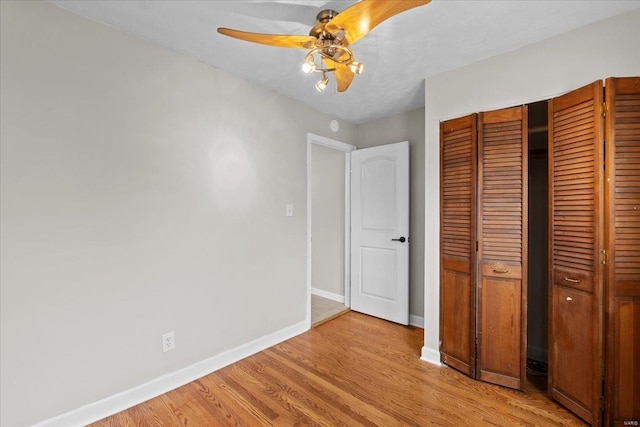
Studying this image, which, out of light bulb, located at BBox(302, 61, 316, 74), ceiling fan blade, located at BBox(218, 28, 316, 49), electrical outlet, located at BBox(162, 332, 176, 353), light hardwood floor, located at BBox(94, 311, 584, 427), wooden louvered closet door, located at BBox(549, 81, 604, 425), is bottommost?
light hardwood floor, located at BBox(94, 311, 584, 427)

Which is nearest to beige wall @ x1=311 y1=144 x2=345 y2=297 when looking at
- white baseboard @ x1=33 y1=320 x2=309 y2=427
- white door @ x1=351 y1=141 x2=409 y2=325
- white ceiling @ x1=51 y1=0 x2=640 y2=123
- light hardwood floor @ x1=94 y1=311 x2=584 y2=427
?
white door @ x1=351 y1=141 x2=409 y2=325

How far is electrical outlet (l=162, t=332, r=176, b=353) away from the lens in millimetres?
2020

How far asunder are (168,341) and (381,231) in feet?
7.73

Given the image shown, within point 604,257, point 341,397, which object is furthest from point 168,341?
point 604,257

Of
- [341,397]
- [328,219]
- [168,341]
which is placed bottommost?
[341,397]

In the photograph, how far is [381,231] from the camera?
3.36m

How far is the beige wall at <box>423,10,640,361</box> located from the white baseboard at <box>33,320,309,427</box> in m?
1.49

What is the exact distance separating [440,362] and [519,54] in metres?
2.41

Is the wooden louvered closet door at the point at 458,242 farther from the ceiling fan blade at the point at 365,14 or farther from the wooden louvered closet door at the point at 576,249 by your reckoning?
the ceiling fan blade at the point at 365,14

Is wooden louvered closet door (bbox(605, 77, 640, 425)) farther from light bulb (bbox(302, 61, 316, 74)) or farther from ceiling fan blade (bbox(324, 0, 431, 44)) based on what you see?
light bulb (bbox(302, 61, 316, 74))

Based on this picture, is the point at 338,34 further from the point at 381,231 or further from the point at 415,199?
the point at 381,231

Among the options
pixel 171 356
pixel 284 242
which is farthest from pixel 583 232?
pixel 171 356

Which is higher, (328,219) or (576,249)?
(328,219)

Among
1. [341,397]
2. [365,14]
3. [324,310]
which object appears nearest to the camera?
[365,14]
